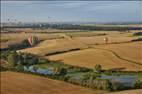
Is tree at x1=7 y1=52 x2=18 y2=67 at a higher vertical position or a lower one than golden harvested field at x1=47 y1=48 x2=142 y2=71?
lower

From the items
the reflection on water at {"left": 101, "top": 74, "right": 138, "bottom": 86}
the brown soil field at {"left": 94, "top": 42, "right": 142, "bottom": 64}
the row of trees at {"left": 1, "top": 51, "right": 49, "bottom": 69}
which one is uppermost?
the brown soil field at {"left": 94, "top": 42, "right": 142, "bottom": 64}

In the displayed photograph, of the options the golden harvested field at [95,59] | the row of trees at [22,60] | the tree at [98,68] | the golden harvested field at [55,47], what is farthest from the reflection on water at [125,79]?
the golden harvested field at [55,47]

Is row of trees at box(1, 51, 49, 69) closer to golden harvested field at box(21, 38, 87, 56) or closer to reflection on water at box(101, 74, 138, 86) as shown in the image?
golden harvested field at box(21, 38, 87, 56)

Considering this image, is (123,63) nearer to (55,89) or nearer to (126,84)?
(126,84)

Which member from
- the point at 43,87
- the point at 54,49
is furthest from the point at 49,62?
the point at 43,87

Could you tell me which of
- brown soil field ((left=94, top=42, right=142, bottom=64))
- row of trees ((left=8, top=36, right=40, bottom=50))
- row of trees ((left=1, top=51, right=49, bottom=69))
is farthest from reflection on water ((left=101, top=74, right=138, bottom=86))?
row of trees ((left=8, top=36, right=40, bottom=50))

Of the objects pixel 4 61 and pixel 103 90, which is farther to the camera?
pixel 4 61

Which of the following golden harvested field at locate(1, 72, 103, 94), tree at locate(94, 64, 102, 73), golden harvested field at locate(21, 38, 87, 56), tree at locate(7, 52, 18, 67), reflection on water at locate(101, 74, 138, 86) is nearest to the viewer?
golden harvested field at locate(1, 72, 103, 94)
